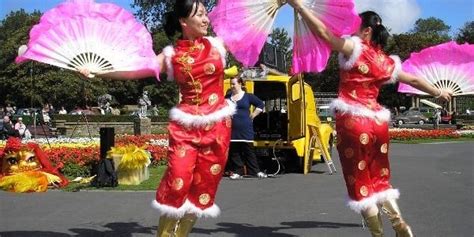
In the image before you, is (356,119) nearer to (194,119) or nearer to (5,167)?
(194,119)

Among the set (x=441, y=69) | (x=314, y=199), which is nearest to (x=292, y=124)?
(x=314, y=199)

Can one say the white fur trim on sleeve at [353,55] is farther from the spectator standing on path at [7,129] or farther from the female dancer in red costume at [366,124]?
the spectator standing on path at [7,129]

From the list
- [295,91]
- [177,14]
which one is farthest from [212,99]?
[295,91]

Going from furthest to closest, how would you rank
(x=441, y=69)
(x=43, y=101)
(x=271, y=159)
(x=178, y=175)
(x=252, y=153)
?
1. (x=43, y=101)
2. (x=271, y=159)
3. (x=252, y=153)
4. (x=441, y=69)
5. (x=178, y=175)

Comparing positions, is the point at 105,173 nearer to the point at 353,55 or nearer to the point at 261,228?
the point at 261,228

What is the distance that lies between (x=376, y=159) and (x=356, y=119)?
393 millimetres

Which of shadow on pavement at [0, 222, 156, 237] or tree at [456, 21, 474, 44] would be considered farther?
tree at [456, 21, 474, 44]

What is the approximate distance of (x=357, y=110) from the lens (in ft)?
16.5

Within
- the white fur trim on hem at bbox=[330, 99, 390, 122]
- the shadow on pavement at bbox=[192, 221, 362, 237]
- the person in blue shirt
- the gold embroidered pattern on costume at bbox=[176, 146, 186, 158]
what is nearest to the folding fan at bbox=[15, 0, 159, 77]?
the gold embroidered pattern on costume at bbox=[176, 146, 186, 158]

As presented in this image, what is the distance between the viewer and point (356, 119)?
197 inches

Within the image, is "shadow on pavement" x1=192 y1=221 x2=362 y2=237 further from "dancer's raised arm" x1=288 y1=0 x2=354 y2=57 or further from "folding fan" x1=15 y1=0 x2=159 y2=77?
"dancer's raised arm" x1=288 y1=0 x2=354 y2=57

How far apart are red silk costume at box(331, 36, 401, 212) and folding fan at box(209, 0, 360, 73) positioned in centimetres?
23

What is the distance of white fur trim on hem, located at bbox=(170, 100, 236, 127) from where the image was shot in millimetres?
4711

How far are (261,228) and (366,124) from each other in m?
2.17
